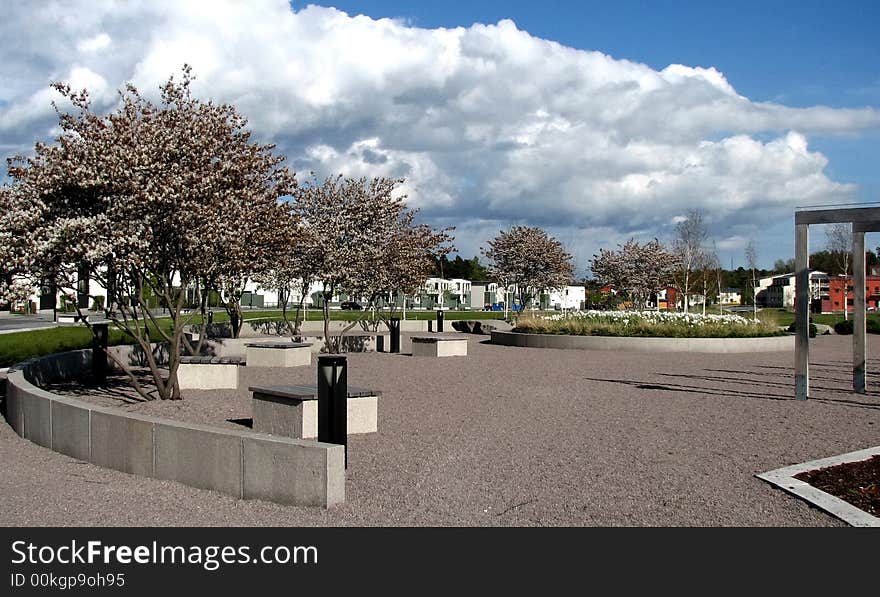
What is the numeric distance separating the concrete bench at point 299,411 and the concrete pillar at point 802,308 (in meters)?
6.66

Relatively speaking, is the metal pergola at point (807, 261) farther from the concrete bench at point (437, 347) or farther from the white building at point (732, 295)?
the white building at point (732, 295)

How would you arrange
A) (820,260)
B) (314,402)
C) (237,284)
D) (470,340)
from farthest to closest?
(820,260) < (470,340) < (237,284) < (314,402)

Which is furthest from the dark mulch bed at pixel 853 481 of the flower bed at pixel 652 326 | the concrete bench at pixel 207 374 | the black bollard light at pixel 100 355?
the flower bed at pixel 652 326

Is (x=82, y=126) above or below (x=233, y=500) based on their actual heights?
above

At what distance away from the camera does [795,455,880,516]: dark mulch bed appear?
608 centimetres

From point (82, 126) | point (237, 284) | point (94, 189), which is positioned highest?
point (82, 126)

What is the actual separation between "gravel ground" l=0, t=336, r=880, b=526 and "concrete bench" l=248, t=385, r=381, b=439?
312mm

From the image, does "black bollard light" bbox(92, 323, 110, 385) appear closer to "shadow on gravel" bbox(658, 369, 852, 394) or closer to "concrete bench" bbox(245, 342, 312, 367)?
"concrete bench" bbox(245, 342, 312, 367)

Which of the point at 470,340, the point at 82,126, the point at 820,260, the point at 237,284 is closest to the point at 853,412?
the point at 82,126

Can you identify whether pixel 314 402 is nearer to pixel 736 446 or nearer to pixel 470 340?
pixel 736 446

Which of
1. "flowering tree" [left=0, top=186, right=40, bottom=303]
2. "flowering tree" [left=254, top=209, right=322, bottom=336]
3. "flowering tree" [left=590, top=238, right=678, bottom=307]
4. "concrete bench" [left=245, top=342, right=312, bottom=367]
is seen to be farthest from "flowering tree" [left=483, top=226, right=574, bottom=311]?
"flowering tree" [left=0, top=186, right=40, bottom=303]

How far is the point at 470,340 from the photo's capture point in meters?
28.6
